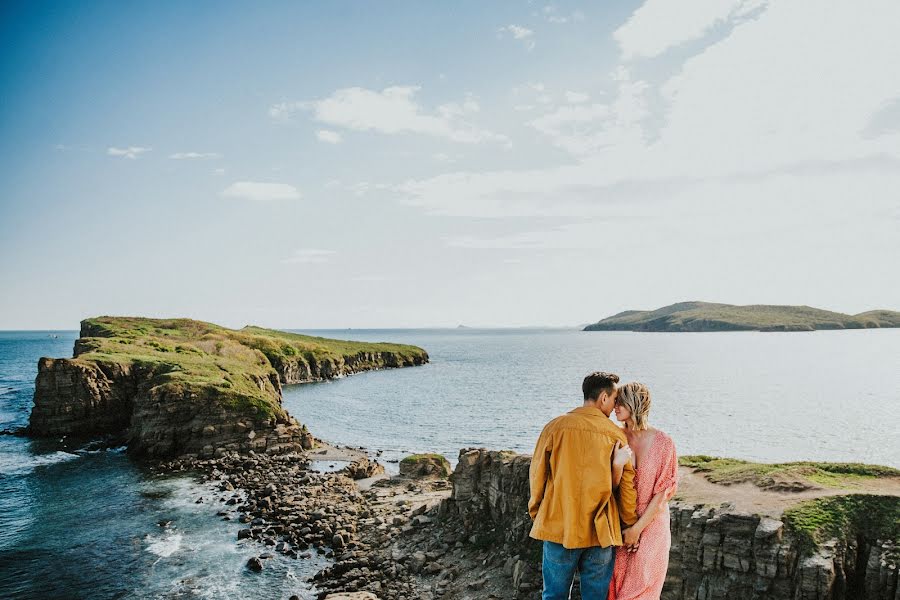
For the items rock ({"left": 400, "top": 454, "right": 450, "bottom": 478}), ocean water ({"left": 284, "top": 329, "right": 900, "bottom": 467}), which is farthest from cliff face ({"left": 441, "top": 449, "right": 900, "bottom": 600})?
ocean water ({"left": 284, "top": 329, "right": 900, "bottom": 467})

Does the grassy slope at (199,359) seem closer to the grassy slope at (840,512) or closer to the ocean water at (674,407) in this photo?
the ocean water at (674,407)

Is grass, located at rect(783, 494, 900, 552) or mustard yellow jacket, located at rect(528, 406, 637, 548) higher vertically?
A: mustard yellow jacket, located at rect(528, 406, 637, 548)

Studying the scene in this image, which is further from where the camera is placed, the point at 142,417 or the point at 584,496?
the point at 142,417

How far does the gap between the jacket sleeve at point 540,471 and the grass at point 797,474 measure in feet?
41.9

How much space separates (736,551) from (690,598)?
204cm

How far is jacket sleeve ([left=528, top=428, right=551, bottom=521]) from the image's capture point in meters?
8.61

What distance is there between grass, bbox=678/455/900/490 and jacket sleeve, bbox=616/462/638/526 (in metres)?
12.3

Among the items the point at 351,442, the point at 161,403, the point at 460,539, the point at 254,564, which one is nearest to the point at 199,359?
the point at 161,403

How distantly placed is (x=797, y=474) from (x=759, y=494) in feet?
7.67

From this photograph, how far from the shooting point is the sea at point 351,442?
981 inches

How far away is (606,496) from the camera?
319 inches

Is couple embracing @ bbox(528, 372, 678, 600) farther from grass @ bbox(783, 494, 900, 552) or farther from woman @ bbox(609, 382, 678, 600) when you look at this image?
grass @ bbox(783, 494, 900, 552)

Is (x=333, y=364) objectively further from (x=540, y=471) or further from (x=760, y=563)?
(x=540, y=471)

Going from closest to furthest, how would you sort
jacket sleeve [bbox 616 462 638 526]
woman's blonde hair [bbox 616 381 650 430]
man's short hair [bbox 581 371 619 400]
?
jacket sleeve [bbox 616 462 638 526] < woman's blonde hair [bbox 616 381 650 430] < man's short hair [bbox 581 371 619 400]
